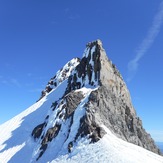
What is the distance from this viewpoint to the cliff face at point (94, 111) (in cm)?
5056

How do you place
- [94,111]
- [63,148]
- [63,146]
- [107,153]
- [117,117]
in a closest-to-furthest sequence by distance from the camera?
[107,153]
[63,148]
[63,146]
[94,111]
[117,117]

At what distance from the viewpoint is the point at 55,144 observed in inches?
2140

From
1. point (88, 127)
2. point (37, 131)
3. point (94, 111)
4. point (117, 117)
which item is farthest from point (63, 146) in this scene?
point (37, 131)

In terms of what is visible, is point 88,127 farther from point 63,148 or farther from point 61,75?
point 61,75

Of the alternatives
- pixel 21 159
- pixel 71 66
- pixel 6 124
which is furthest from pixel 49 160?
pixel 71 66

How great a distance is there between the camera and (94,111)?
5222 cm

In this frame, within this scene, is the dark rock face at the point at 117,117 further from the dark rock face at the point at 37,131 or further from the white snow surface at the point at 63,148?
the dark rock face at the point at 37,131

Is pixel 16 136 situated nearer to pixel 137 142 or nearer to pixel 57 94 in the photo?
pixel 57 94

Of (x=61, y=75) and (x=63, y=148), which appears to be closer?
(x=63, y=148)

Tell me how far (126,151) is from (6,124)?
53.8 m

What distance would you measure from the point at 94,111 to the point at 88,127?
462 centimetres

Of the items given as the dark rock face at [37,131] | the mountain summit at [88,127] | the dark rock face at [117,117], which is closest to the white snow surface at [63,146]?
the mountain summit at [88,127]

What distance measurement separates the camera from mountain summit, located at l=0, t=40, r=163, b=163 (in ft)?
147

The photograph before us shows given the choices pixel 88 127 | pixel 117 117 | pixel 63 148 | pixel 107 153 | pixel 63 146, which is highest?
pixel 117 117
